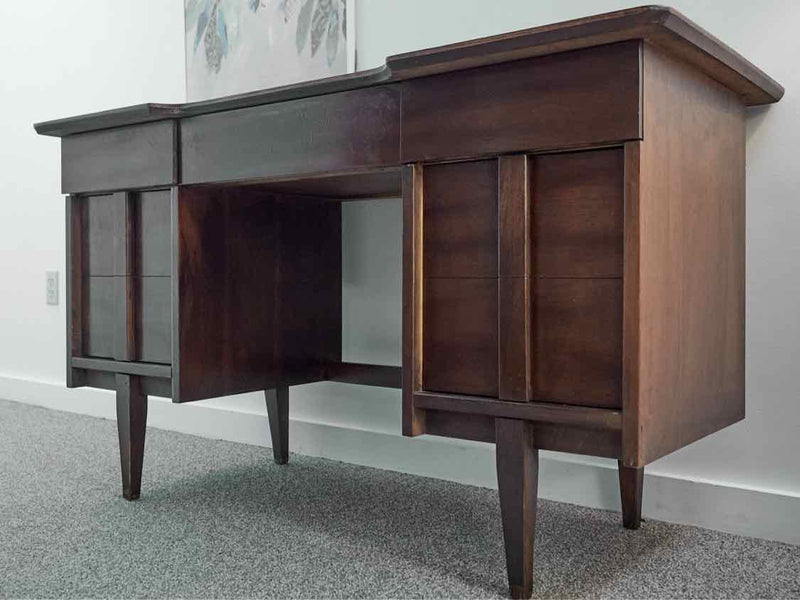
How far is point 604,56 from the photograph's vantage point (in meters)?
0.93

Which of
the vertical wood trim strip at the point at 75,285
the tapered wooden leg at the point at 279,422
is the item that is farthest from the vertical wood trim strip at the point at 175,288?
the tapered wooden leg at the point at 279,422

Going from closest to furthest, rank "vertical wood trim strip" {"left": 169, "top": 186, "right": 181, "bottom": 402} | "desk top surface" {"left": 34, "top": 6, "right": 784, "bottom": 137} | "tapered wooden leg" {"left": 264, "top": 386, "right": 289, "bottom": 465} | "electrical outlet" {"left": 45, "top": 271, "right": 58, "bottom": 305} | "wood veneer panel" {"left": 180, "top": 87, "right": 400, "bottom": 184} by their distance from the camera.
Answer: "desk top surface" {"left": 34, "top": 6, "right": 784, "bottom": 137} < "wood veneer panel" {"left": 180, "top": 87, "right": 400, "bottom": 184} < "vertical wood trim strip" {"left": 169, "top": 186, "right": 181, "bottom": 402} < "tapered wooden leg" {"left": 264, "top": 386, "right": 289, "bottom": 465} < "electrical outlet" {"left": 45, "top": 271, "right": 58, "bottom": 305}

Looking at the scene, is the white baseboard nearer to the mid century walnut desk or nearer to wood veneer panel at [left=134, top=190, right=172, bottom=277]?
the mid century walnut desk

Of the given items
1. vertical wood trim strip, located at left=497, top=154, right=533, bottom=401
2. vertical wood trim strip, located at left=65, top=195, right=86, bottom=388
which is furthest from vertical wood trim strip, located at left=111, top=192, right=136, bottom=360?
vertical wood trim strip, located at left=497, top=154, right=533, bottom=401

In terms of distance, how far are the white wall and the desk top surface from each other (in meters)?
0.18

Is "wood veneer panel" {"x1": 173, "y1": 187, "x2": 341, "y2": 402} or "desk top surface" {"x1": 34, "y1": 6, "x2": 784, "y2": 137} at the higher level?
"desk top surface" {"x1": 34, "y1": 6, "x2": 784, "y2": 137}

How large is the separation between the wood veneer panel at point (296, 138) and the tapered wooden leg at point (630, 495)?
65 cm

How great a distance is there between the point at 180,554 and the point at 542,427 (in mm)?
588

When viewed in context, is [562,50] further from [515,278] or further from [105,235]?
[105,235]

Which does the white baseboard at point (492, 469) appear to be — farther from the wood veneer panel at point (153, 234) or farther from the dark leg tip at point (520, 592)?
the wood veneer panel at point (153, 234)

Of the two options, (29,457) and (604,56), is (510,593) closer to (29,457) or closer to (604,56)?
(604,56)

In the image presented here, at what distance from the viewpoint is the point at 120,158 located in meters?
1.46

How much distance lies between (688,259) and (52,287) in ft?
7.23

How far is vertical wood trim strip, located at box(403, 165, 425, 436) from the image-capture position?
3.54ft
